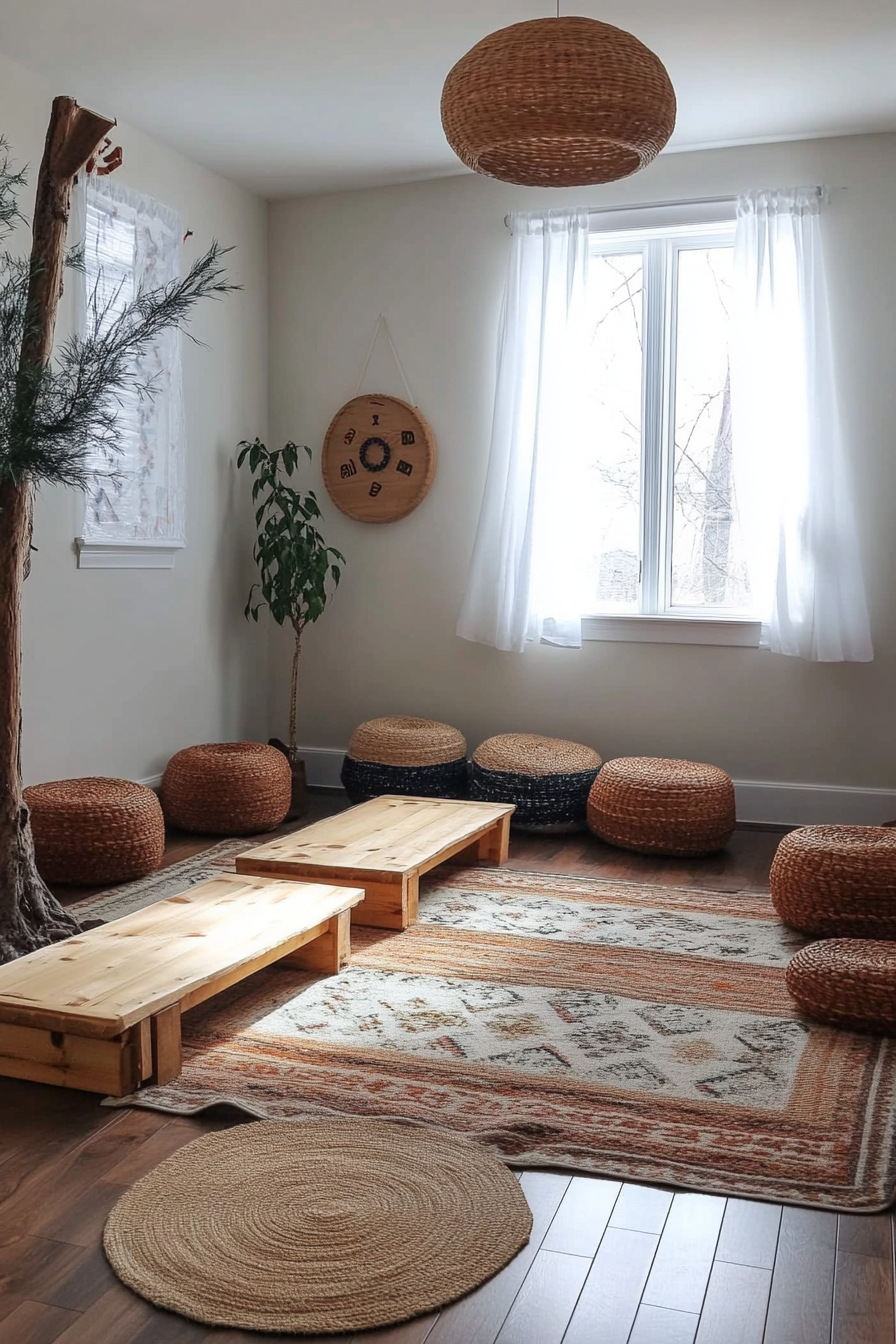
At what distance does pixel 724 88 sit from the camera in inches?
162

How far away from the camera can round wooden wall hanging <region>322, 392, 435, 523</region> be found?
17.1ft

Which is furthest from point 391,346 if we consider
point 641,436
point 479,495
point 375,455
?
point 641,436

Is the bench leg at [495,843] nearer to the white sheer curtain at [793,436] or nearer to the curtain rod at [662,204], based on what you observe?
the white sheer curtain at [793,436]

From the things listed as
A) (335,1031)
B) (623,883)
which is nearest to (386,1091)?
(335,1031)

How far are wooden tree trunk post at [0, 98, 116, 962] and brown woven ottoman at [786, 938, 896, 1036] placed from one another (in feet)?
6.11

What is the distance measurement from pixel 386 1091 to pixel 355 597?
333 centimetres

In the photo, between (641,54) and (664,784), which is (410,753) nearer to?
(664,784)

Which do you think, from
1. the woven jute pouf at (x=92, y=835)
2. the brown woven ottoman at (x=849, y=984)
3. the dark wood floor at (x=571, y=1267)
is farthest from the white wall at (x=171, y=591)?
the brown woven ottoman at (x=849, y=984)

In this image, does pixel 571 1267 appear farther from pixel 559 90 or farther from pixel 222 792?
pixel 222 792

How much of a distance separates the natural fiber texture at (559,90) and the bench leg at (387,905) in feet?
6.46

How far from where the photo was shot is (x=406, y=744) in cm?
Result: 486

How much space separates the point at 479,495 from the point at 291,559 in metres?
0.88

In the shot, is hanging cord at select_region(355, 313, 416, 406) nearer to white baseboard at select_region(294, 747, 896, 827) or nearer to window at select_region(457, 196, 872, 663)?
window at select_region(457, 196, 872, 663)

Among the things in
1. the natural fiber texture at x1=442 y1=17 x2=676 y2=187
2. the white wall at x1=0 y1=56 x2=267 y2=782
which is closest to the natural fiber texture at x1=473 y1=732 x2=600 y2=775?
the white wall at x1=0 y1=56 x2=267 y2=782
